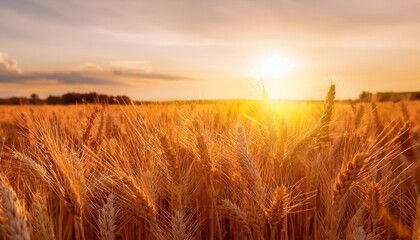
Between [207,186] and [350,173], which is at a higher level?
[350,173]

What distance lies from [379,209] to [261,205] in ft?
2.21

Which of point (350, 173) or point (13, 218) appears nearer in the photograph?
point (13, 218)

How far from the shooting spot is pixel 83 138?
2758 millimetres

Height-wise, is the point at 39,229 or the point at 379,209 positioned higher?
the point at 39,229

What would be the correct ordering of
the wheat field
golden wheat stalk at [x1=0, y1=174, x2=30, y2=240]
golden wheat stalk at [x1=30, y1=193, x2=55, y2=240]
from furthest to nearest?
the wheat field < golden wheat stalk at [x1=30, y1=193, x2=55, y2=240] < golden wheat stalk at [x1=0, y1=174, x2=30, y2=240]

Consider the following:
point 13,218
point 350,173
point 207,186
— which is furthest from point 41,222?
point 350,173

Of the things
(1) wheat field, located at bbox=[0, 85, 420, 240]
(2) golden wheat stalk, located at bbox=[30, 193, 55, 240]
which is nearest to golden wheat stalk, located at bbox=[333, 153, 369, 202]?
(1) wheat field, located at bbox=[0, 85, 420, 240]

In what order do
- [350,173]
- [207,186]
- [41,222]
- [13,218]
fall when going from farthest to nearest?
[207,186] → [350,173] → [41,222] → [13,218]

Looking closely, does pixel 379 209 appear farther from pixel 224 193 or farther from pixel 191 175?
pixel 191 175

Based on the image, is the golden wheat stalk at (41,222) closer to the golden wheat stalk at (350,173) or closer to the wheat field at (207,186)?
the wheat field at (207,186)

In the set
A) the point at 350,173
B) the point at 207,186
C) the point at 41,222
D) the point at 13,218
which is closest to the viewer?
the point at 13,218

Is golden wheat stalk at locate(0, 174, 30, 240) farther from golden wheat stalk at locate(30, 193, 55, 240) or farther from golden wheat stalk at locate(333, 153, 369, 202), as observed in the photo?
golden wheat stalk at locate(333, 153, 369, 202)

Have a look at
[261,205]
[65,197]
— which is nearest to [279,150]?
[261,205]

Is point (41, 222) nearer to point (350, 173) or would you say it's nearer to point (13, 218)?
point (13, 218)
